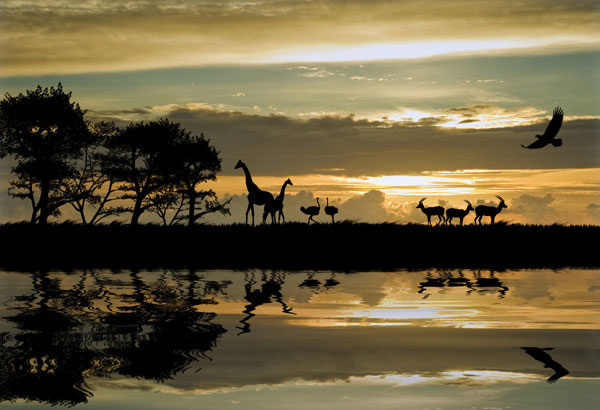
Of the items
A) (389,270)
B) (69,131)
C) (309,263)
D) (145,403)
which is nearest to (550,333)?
(145,403)

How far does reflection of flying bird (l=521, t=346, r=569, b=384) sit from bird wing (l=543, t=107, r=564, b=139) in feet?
61.0

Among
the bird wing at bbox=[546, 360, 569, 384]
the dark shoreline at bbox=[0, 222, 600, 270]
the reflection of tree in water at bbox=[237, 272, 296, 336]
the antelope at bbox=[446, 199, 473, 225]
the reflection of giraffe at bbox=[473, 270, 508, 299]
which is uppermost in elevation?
the antelope at bbox=[446, 199, 473, 225]

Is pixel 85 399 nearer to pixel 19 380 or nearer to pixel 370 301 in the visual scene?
pixel 19 380

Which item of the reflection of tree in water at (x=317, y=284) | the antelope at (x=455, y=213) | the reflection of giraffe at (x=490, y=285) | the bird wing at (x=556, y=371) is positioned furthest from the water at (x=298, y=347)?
the antelope at (x=455, y=213)

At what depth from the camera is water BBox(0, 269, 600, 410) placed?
9625mm

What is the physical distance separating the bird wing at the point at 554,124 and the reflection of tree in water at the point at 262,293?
41.6ft

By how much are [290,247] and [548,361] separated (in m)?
20.9

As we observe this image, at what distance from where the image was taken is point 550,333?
45.6 ft

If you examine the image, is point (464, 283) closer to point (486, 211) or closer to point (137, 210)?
point (486, 211)

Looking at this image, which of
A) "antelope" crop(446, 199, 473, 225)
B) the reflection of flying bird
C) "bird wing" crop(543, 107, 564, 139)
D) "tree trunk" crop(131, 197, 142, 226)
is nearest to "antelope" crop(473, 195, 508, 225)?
"antelope" crop(446, 199, 473, 225)

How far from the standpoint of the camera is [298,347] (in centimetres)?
1236

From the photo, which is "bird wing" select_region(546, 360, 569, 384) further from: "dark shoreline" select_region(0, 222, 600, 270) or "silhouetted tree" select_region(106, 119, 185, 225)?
"silhouetted tree" select_region(106, 119, 185, 225)

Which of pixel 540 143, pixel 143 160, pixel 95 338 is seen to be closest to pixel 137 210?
pixel 143 160

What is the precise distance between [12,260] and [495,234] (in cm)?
2257
